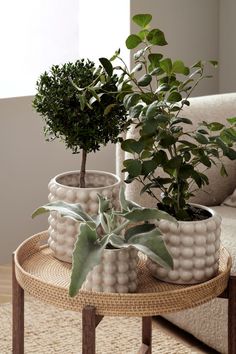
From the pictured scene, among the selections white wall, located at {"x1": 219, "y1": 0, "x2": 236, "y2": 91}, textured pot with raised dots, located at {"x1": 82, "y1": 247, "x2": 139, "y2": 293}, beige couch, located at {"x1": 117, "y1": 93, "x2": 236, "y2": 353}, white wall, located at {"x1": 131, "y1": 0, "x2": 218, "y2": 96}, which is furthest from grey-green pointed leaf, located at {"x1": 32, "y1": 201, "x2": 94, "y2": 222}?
white wall, located at {"x1": 219, "y1": 0, "x2": 236, "y2": 91}

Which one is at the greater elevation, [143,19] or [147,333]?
[143,19]

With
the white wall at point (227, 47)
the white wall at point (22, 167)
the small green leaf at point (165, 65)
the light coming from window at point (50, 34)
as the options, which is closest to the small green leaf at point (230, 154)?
the small green leaf at point (165, 65)

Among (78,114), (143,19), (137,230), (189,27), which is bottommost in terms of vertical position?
(137,230)

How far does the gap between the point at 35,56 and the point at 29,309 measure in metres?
1.22

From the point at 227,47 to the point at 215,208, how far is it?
1.28m

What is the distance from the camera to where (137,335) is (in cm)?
273

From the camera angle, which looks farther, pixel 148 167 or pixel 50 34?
pixel 50 34

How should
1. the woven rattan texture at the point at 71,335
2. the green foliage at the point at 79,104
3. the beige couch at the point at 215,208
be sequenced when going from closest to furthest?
the green foliage at the point at 79,104
the beige couch at the point at 215,208
the woven rattan texture at the point at 71,335

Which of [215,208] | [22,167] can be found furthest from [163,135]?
[22,167]

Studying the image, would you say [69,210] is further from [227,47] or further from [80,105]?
[227,47]

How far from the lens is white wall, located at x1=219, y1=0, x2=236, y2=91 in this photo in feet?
12.5

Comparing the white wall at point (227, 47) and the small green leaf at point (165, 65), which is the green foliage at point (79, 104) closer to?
the small green leaf at point (165, 65)

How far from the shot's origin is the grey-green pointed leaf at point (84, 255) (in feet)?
5.32

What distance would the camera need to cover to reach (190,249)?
1.81m
